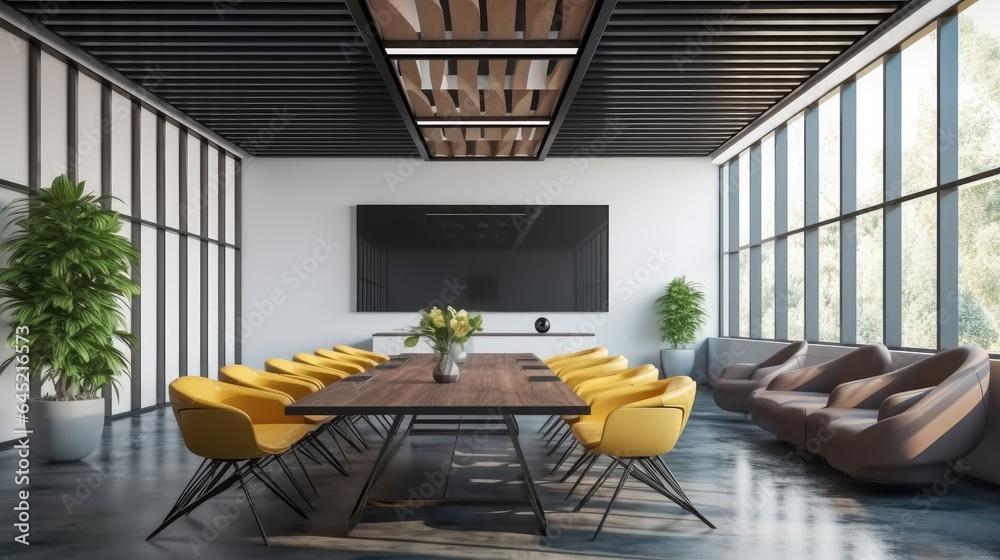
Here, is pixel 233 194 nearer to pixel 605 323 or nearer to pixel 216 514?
pixel 605 323

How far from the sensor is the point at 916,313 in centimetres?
650

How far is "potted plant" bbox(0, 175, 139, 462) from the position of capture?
5.58m

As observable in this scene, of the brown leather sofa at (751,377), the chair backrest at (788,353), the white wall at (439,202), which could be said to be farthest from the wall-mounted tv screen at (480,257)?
the chair backrest at (788,353)

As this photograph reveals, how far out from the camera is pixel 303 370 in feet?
19.8

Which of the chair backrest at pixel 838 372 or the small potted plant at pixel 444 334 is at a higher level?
the small potted plant at pixel 444 334

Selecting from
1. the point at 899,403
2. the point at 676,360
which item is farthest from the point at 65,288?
the point at 676,360

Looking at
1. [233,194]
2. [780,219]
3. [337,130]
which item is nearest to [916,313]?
[780,219]

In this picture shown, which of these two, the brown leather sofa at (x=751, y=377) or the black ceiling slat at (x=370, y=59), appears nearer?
the black ceiling slat at (x=370, y=59)

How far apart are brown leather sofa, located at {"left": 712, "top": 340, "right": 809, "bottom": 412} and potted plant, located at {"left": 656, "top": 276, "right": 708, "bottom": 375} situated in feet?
9.14

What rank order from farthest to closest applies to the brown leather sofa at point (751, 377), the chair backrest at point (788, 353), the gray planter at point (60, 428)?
the chair backrest at point (788, 353), the brown leather sofa at point (751, 377), the gray planter at point (60, 428)

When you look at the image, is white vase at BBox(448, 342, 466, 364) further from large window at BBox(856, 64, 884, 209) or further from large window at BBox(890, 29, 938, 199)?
large window at BBox(856, 64, 884, 209)

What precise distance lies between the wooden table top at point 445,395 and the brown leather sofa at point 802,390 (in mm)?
1897

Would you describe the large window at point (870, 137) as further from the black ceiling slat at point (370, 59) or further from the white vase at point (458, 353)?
the white vase at point (458, 353)

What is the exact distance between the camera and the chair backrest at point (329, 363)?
6.57m
